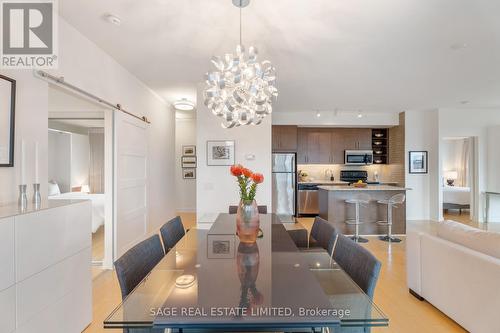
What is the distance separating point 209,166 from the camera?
441 centimetres

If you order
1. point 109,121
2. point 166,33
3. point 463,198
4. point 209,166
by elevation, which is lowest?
point 463,198

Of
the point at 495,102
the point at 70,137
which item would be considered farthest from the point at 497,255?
the point at 70,137

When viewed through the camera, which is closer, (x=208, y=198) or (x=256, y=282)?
(x=256, y=282)

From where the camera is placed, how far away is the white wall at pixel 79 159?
5.96m

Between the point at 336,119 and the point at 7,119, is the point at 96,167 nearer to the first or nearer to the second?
the point at 7,119

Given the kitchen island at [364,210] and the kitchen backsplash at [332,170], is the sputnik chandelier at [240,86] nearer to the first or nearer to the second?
the kitchen island at [364,210]

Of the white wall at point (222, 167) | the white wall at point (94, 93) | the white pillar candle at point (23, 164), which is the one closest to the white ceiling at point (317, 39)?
the white wall at point (94, 93)

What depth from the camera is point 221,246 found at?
5.94 feet

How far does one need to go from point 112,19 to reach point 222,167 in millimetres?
2582

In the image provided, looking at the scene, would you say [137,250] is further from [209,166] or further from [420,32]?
[420,32]

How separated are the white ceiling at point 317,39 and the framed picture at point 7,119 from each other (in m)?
0.87

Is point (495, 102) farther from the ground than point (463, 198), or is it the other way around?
point (495, 102)

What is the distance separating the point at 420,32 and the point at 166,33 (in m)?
2.59

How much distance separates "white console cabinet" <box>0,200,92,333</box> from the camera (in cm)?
141
